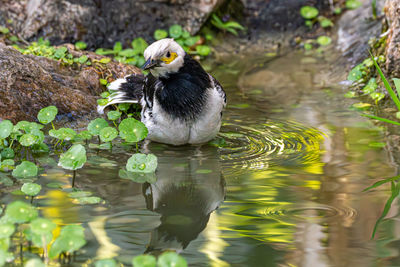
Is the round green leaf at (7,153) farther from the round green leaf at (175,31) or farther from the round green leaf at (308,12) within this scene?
the round green leaf at (308,12)

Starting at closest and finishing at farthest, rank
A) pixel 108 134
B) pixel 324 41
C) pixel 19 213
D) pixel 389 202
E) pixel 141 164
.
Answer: pixel 19 213 → pixel 389 202 → pixel 141 164 → pixel 108 134 → pixel 324 41

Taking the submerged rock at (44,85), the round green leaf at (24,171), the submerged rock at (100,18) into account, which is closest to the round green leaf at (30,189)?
the round green leaf at (24,171)

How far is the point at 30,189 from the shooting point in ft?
12.0

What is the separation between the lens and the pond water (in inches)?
127

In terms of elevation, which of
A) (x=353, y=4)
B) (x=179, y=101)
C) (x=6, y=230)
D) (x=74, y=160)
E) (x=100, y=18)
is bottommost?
(x=6, y=230)

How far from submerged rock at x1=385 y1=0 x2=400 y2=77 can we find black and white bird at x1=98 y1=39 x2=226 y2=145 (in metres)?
2.06

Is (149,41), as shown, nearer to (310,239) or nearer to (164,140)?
(164,140)

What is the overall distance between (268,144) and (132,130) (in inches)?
44.5

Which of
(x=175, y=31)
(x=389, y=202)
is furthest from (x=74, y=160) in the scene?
(x=175, y=31)

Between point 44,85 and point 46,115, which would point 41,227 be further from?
point 44,85

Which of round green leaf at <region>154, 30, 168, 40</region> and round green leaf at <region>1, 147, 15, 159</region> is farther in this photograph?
round green leaf at <region>154, 30, 168, 40</region>

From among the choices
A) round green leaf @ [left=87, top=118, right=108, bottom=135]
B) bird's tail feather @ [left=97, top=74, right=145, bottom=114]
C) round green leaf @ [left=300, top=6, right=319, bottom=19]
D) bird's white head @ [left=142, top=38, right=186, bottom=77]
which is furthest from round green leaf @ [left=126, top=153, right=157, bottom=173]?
round green leaf @ [left=300, top=6, right=319, bottom=19]

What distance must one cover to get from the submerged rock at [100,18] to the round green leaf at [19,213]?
175 inches

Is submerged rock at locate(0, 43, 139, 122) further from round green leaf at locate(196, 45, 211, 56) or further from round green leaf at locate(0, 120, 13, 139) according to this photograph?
round green leaf at locate(196, 45, 211, 56)
